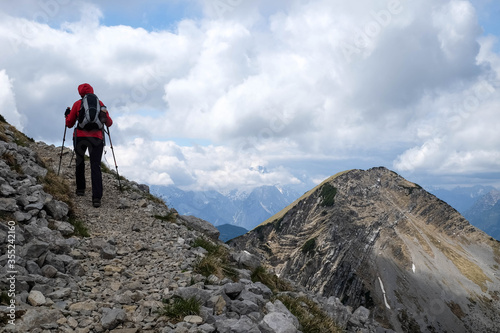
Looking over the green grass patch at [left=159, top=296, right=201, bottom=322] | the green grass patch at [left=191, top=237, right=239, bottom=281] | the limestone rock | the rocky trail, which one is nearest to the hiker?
the rocky trail

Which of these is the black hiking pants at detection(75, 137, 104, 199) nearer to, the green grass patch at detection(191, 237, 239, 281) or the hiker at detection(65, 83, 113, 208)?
the hiker at detection(65, 83, 113, 208)

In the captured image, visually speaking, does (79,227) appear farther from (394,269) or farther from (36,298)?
(394,269)

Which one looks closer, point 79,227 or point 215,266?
point 215,266

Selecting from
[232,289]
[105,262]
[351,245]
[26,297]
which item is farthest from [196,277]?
[351,245]

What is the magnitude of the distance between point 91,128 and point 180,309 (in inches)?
435

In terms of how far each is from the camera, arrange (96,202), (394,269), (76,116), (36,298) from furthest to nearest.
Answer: (394,269)
(76,116)
(96,202)
(36,298)

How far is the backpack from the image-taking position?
14.3 meters

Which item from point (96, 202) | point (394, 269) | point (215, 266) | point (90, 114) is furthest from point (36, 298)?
point (394, 269)

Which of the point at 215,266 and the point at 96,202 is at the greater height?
the point at 96,202

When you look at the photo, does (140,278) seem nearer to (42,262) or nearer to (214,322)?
(42,262)

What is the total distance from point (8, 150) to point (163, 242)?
8622 millimetres

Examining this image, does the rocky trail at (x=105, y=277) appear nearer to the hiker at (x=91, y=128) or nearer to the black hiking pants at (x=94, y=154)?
the black hiking pants at (x=94, y=154)

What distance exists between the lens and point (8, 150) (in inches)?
552

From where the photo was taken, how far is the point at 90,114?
14.2 m
